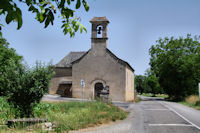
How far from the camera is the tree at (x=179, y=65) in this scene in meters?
41.1

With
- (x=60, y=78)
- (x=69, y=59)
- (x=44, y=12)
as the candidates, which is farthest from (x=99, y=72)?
(x=44, y=12)

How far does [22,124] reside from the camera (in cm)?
964

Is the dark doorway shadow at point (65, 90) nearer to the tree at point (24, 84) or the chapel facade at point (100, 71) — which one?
the chapel facade at point (100, 71)

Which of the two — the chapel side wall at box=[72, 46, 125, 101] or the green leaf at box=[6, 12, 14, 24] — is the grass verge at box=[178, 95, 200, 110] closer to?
the chapel side wall at box=[72, 46, 125, 101]

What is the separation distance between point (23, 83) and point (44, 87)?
1041 millimetres

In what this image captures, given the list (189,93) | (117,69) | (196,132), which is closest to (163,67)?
(189,93)

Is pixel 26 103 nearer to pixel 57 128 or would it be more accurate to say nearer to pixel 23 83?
pixel 23 83

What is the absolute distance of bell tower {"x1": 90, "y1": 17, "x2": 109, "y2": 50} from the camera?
114 feet

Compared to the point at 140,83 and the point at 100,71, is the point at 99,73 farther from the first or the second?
the point at 140,83

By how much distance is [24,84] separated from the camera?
11.8 metres

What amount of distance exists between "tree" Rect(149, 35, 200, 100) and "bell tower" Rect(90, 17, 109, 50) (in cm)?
1355

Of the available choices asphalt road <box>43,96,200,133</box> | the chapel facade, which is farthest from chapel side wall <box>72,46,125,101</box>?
asphalt road <box>43,96,200,133</box>

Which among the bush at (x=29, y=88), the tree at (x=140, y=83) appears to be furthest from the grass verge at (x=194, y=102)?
the tree at (x=140, y=83)

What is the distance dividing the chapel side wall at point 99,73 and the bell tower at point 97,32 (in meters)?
0.67
